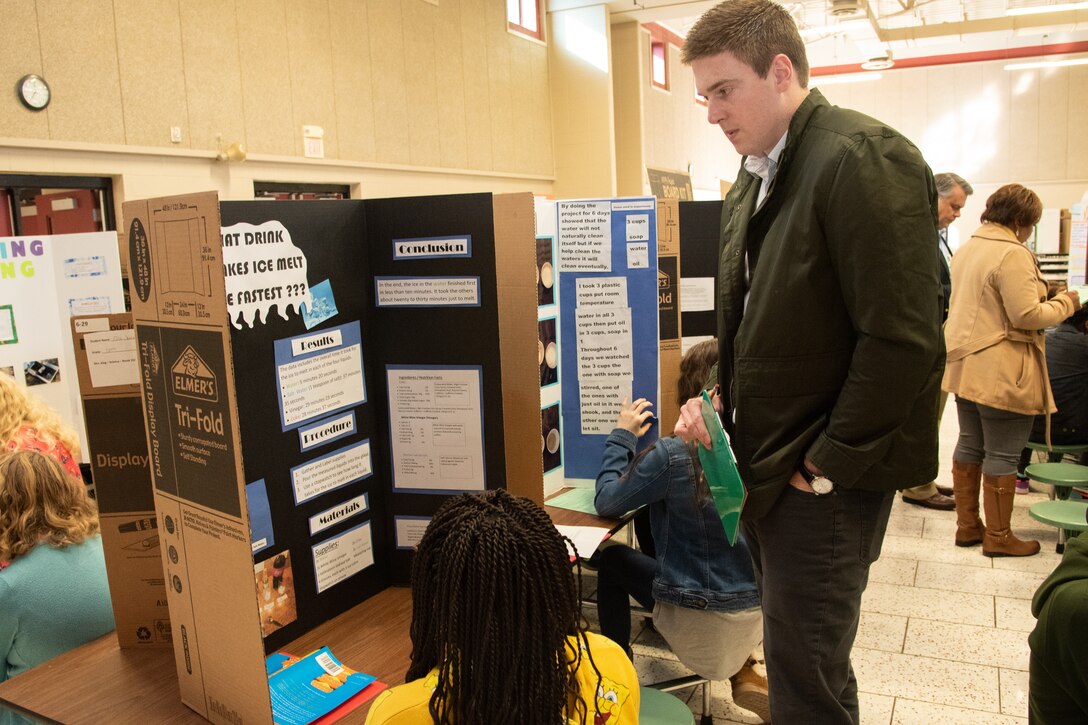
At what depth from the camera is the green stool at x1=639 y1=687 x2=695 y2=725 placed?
2053 millimetres

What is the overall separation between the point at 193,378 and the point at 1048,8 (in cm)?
1298

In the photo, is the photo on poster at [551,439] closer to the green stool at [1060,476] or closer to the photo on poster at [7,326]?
the photo on poster at [7,326]

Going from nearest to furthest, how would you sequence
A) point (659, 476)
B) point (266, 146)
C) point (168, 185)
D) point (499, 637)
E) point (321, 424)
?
point (499, 637), point (321, 424), point (659, 476), point (168, 185), point (266, 146)

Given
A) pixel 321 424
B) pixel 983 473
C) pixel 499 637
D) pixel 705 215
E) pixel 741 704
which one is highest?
pixel 705 215

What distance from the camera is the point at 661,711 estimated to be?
6.89 ft

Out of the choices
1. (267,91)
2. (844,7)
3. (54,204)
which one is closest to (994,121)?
(844,7)

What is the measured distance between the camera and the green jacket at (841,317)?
1.49 metres

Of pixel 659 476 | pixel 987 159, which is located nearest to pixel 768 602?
pixel 659 476

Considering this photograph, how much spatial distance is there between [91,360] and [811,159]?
4.89ft

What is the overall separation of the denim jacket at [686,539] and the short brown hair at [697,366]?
1.13 ft

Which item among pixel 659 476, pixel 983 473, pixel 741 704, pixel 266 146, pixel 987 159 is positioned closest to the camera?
pixel 659 476

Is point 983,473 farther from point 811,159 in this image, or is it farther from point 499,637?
point 499,637

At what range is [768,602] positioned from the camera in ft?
5.70

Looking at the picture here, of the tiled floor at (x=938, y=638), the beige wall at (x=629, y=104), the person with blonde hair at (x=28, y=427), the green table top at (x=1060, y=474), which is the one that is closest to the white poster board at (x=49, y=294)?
the person with blonde hair at (x=28, y=427)
